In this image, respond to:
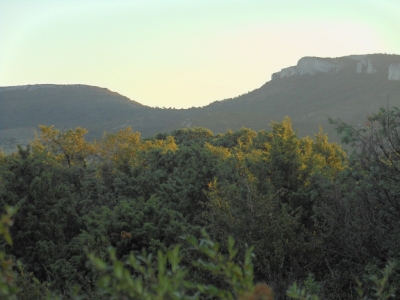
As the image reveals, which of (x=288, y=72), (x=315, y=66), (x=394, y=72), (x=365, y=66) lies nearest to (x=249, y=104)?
(x=288, y=72)

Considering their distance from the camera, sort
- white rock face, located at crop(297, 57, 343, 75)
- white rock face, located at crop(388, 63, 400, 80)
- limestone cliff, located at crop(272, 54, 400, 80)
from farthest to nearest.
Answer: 1. white rock face, located at crop(297, 57, 343, 75)
2. limestone cliff, located at crop(272, 54, 400, 80)
3. white rock face, located at crop(388, 63, 400, 80)

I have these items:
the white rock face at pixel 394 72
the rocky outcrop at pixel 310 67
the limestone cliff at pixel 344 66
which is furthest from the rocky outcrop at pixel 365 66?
the rocky outcrop at pixel 310 67

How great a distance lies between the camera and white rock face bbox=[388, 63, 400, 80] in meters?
114

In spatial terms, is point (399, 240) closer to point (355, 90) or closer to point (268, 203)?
point (268, 203)

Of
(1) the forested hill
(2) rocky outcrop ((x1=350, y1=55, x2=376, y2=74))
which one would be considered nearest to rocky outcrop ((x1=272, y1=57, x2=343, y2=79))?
(1) the forested hill

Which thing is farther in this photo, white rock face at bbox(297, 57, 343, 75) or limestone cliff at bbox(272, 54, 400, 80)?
white rock face at bbox(297, 57, 343, 75)

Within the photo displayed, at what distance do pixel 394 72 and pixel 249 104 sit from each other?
34.1 metres

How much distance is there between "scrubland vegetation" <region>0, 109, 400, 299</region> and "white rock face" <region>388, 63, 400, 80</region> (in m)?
93.9

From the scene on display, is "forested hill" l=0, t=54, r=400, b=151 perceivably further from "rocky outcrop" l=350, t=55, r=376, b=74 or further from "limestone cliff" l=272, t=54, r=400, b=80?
"rocky outcrop" l=350, t=55, r=376, b=74

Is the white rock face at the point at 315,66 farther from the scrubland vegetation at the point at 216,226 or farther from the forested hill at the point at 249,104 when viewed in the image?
the scrubland vegetation at the point at 216,226

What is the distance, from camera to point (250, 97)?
4936 inches

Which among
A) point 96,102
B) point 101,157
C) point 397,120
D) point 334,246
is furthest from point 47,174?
point 96,102

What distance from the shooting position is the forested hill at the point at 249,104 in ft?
316

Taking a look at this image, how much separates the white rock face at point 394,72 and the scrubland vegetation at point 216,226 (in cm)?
9387
